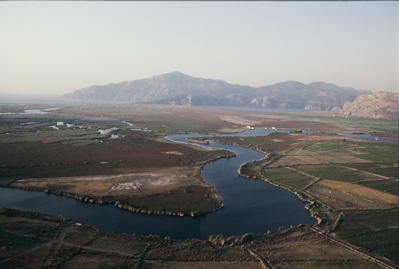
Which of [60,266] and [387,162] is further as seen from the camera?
[387,162]

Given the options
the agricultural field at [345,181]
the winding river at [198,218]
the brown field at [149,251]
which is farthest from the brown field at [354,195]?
the brown field at [149,251]

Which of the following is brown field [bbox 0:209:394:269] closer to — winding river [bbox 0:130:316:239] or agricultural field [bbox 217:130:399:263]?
winding river [bbox 0:130:316:239]

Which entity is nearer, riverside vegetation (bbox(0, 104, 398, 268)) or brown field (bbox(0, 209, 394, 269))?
brown field (bbox(0, 209, 394, 269))

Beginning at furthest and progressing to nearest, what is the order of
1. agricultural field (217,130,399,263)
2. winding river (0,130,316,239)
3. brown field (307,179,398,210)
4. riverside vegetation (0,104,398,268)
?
brown field (307,179,398,210) → agricultural field (217,130,399,263) → winding river (0,130,316,239) → riverside vegetation (0,104,398,268)

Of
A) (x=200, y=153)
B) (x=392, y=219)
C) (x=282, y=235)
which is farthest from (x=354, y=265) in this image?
(x=200, y=153)

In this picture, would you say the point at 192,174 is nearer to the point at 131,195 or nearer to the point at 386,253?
the point at 131,195

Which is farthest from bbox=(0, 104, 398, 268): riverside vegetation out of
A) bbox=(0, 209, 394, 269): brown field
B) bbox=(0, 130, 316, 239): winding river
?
bbox=(0, 130, 316, 239): winding river

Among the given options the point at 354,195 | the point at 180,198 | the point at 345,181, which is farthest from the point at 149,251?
the point at 345,181
